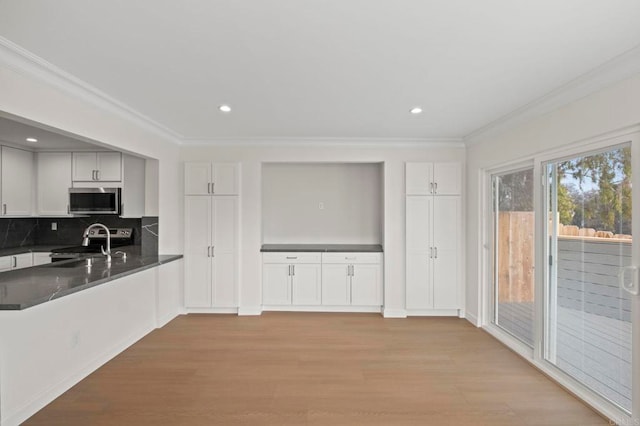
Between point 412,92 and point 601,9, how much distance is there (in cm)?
127

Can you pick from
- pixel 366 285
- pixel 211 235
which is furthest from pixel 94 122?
pixel 366 285

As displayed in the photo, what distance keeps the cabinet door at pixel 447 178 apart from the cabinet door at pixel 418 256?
346mm

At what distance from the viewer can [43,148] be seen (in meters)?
4.30

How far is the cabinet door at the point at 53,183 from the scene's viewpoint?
4328 millimetres

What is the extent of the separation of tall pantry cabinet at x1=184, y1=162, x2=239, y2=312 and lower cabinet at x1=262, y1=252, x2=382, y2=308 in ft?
1.73

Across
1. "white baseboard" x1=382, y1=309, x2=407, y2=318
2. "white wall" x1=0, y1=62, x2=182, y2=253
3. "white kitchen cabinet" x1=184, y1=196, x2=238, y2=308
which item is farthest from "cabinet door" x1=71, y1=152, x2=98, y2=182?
"white baseboard" x1=382, y1=309, x2=407, y2=318

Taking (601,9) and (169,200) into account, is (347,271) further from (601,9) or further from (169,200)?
(601,9)

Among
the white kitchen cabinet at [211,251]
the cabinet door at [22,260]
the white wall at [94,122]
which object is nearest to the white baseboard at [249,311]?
the white kitchen cabinet at [211,251]

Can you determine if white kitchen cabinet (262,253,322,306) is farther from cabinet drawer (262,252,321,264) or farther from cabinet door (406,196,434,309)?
cabinet door (406,196,434,309)

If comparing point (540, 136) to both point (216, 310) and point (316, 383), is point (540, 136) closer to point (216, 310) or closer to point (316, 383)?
point (316, 383)

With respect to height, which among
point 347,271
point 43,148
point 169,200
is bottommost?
point 347,271

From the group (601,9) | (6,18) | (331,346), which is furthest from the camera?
(331,346)

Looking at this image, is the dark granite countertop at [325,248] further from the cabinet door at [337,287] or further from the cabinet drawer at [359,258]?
the cabinet door at [337,287]

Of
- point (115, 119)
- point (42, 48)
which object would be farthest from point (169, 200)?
point (42, 48)
